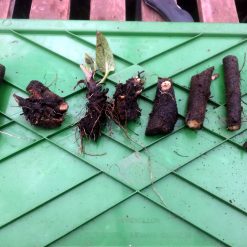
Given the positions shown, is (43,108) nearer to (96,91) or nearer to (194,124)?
(96,91)

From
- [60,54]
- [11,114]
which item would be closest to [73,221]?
[11,114]

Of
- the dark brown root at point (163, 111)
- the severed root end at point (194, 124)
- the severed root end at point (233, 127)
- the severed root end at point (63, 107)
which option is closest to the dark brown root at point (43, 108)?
the severed root end at point (63, 107)

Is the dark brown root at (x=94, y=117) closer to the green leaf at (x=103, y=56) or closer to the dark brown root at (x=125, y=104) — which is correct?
the dark brown root at (x=125, y=104)

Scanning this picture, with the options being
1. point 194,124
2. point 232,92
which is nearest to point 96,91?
point 194,124

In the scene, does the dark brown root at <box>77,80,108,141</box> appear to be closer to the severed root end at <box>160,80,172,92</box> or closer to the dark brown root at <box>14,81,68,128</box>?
the dark brown root at <box>14,81,68,128</box>

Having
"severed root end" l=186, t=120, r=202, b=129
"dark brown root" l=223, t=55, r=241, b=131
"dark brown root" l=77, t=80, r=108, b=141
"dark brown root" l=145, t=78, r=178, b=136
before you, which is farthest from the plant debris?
"dark brown root" l=223, t=55, r=241, b=131
